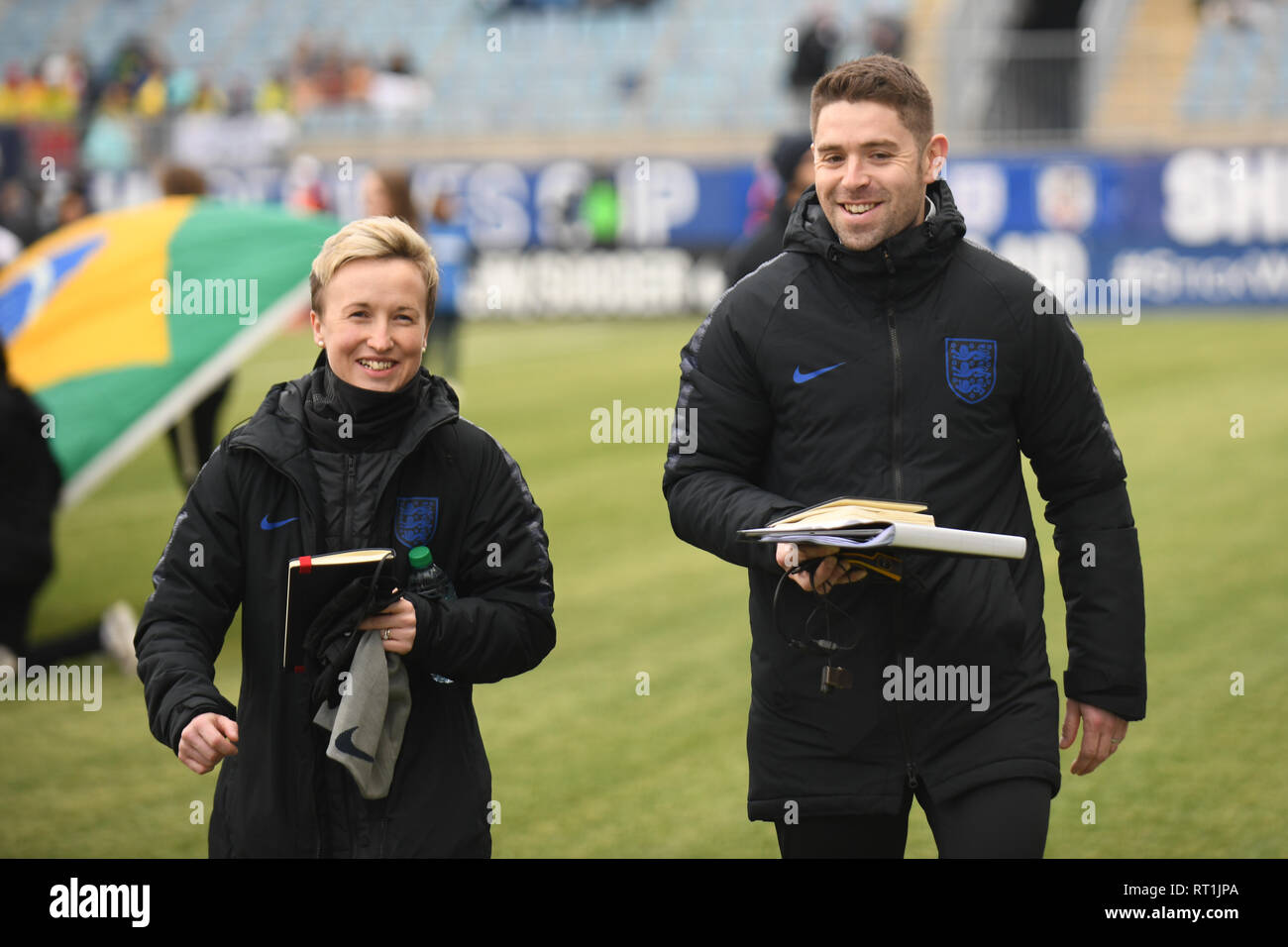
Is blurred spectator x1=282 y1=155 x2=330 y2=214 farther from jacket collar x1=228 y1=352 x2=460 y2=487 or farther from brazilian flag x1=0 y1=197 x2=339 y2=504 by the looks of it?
jacket collar x1=228 y1=352 x2=460 y2=487

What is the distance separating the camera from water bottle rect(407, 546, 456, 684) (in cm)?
304

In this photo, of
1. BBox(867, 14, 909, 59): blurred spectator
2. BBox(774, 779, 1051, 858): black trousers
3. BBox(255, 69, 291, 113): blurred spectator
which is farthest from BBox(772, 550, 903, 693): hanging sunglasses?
BBox(255, 69, 291, 113): blurred spectator

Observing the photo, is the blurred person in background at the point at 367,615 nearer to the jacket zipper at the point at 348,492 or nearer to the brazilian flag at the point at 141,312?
the jacket zipper at the point at 348,492

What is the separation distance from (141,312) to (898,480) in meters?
5.85

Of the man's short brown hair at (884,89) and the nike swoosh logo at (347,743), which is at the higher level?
the man's short brown hair at (884,89)

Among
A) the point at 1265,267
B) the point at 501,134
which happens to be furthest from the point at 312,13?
the point at 1265,267

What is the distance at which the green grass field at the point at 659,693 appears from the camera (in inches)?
214

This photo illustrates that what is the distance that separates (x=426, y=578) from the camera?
3074 millimetres

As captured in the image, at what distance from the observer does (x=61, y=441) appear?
297 inches

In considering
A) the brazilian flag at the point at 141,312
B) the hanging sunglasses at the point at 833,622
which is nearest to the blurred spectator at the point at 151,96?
the brazilian flag at the point at 141,312

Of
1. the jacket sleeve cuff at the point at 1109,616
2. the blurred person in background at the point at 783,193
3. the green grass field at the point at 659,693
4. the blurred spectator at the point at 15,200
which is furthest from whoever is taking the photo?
the blurred spectator at the point at 15,200

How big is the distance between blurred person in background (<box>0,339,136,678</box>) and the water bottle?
4311mm

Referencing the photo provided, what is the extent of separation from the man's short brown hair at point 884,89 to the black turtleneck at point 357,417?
0.97 metres

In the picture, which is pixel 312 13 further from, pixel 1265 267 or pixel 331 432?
pixel 331 432
